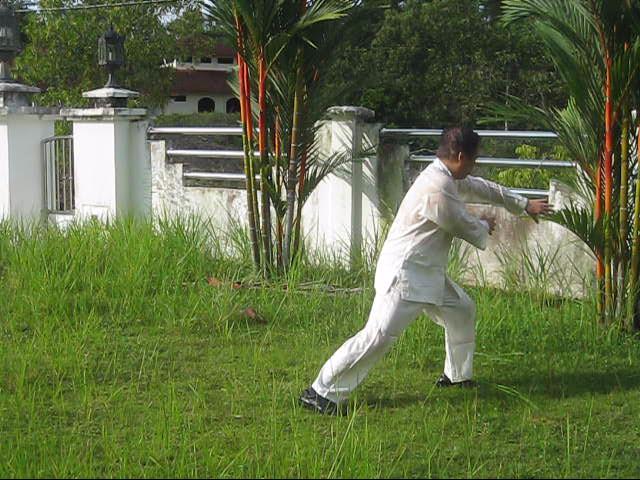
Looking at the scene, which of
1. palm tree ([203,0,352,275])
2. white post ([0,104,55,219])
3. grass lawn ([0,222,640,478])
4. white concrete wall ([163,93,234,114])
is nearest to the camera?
grass lawn ([0,222,640,478])

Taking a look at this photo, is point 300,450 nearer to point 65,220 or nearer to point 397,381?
point 397,381

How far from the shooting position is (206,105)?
4119 centimetres

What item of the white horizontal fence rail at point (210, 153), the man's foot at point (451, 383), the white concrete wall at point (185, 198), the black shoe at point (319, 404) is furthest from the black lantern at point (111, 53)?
the black shoe at point (319, 404)

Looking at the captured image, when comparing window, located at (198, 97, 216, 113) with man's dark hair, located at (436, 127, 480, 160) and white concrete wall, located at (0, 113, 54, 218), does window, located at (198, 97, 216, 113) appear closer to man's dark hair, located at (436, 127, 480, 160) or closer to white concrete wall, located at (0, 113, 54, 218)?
white concrete wall, located at (0, 113, 54, 218)

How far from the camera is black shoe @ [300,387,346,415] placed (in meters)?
5.33

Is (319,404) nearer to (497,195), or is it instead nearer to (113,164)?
(497,195)

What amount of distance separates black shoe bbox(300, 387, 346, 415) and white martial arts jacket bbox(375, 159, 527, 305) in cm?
65

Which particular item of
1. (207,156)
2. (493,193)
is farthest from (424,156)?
(493,193)

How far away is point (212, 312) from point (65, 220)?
512 cm

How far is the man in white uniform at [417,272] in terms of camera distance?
5.35 meters

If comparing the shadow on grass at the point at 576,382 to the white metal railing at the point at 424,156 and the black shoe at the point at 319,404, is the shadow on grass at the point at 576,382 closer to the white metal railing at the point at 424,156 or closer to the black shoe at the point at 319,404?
the black shoe at the point at 319,404

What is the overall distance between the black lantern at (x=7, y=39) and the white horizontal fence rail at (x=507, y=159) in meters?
5.64

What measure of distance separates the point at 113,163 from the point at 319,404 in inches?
259

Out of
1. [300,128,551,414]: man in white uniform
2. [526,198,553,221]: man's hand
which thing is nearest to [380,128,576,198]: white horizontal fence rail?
[526,198,553,221]: man's hand
